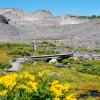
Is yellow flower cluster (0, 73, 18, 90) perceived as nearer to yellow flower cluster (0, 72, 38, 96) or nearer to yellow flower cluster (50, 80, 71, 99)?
yellow flower cluster (0, 72, 38, 96)

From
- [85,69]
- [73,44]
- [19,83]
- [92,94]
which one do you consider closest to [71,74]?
[85,69]

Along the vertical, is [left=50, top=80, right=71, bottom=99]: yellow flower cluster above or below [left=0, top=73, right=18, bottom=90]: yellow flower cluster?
below

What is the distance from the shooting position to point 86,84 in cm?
4403

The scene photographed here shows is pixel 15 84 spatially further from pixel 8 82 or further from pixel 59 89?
pixel 59 89

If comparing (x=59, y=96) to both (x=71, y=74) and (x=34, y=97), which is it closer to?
(x=34, y=97)

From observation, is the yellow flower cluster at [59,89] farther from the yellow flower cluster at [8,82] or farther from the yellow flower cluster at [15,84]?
the yellow flower cluster at [8,82]

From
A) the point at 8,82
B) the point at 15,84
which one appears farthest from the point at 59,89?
the point at 8,82

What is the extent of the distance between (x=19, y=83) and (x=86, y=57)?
7232cm

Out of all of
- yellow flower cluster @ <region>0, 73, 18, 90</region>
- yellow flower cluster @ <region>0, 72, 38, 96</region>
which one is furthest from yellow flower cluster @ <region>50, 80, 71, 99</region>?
yellow flower cluster @ <region>0, 73, 18, 90</region>

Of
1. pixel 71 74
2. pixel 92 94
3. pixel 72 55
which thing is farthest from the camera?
pixel 72 55

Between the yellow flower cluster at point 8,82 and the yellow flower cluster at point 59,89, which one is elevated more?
the yellow flower cluster at point 8,82

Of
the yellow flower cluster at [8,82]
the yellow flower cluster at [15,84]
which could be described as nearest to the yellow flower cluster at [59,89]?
the yellow flower cluster at [15,84]

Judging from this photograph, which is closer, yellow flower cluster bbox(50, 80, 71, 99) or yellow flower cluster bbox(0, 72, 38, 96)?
yellow flower cluster bbox(50, 80, 71, 99)

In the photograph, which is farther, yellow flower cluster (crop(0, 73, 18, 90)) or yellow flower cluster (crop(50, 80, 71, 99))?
yellow flower cluster (crop(0, 73, 18, 90))
